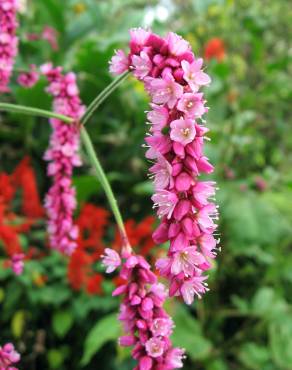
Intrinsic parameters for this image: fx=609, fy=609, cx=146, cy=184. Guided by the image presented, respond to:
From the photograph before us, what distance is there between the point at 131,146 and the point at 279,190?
85 centimetres

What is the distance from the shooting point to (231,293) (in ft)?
11.3

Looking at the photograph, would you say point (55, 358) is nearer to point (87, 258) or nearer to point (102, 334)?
point (102, 334)

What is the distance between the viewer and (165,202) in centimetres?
87

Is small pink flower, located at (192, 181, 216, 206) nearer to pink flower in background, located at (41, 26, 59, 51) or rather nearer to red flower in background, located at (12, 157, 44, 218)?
red flower in background, located at (12, 157, 44, 218)

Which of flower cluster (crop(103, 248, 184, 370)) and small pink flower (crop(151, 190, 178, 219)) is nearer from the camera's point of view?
small pink flower (crop(151, 190, 178, 219))

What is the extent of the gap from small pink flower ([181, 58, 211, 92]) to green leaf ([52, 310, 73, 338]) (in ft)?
6.14

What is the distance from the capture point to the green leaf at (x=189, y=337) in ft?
8.70

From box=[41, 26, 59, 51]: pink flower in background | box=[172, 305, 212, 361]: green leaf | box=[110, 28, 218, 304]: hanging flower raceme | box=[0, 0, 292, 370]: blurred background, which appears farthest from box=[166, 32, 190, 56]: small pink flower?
box=[41, 26, 59, 51]: pink flower in background

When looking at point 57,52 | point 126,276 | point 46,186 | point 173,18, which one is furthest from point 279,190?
point 173,18

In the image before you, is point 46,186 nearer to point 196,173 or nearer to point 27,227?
point 27,227

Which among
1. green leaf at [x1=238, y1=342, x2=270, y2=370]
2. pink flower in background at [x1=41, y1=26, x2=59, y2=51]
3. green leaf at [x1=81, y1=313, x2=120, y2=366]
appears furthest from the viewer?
pink flower in background at [x1=41, y1=26, x2=59, y2=51]

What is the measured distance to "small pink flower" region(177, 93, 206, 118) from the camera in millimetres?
830

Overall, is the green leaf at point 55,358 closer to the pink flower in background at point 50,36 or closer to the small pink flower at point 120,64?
the pink flower in background at point 50,36

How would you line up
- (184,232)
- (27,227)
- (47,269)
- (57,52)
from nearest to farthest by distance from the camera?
(184,232) < (27,227) < (47,269) < (57,52)
